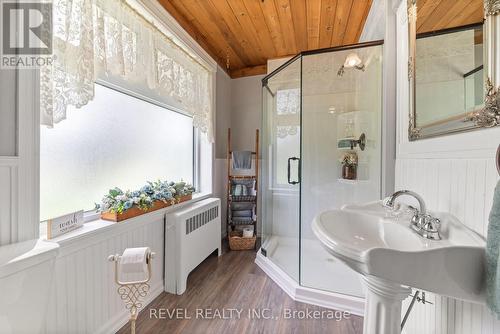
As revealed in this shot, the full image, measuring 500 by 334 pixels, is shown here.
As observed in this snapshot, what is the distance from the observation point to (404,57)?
52.7 inches

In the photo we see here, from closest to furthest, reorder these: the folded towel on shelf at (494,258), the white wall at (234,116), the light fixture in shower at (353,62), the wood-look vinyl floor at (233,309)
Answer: the folded towel on shelf at (494,258) < the wood-look vinyl floor at (233,309) < the light fixture in shower at (353,62) < the white wall at (234,116)

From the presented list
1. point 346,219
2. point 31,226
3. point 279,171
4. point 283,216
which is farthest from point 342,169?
point 31,226

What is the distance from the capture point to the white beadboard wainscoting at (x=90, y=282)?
1062mm

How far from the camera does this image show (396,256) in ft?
2.01

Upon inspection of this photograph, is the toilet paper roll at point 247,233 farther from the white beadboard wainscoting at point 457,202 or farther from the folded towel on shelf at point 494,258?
the folded towel on shelf at point 494,258

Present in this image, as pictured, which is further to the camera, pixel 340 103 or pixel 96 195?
pixel 340 103

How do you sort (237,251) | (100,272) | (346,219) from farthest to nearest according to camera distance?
(237,251), (100,272), (346,219)

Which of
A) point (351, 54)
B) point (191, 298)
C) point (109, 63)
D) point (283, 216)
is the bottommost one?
point (191, 298)

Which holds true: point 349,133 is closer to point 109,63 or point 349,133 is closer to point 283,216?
point 283,216

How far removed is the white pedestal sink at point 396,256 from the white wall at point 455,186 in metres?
0.09

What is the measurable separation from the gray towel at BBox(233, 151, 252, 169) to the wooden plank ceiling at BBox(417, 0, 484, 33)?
1986 mm

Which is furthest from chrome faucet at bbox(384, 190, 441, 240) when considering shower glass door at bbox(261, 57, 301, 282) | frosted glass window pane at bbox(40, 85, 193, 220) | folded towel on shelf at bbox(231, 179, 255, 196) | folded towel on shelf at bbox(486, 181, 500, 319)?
folded towel on shelf at bbox(231, 179, 255, 196)

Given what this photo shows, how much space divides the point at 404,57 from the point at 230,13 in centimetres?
149

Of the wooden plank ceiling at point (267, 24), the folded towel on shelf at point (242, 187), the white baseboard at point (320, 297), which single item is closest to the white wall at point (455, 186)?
the white baseboard at point (320, 297)
